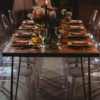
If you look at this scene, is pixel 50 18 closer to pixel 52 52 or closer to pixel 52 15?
pixel 52 15

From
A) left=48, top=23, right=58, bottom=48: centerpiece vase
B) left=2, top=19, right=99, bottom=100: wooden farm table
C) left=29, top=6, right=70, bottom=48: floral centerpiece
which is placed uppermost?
left=29, top=6, right=70, bottom=48: floral centerpiece

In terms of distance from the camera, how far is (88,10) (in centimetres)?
732

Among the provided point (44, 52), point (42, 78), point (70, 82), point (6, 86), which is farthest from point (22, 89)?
point (44, 52)

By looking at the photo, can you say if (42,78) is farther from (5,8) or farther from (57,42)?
(5,8)

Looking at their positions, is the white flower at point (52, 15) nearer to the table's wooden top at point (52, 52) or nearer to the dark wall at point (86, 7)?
the table's wooden top at point (52, 52)

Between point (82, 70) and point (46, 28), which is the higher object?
point (46, 28)

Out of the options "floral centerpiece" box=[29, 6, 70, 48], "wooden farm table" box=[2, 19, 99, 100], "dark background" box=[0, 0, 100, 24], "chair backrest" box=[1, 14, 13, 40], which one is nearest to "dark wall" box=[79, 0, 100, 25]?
"dark background" box=[0, 0, 100, 24]

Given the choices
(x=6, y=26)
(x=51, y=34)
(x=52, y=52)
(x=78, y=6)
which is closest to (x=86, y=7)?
(x=78, y=6)

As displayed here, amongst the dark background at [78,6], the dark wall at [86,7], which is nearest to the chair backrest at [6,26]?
the dark background at [78,6]

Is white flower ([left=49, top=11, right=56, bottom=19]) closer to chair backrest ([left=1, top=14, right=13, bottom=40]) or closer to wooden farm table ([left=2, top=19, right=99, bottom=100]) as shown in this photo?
wooden farm table ([left=2, top=19, right=99, bottom=100])

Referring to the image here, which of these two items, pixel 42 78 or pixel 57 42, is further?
pixel 42 78

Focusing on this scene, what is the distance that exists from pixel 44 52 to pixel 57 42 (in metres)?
0.42

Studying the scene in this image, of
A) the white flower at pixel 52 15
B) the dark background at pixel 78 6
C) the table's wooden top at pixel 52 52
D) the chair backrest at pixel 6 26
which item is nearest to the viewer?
the table's wooden top at pixel 52 52

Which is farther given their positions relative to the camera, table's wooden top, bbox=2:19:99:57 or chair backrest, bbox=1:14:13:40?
chair backrest, bbox=1:14:13:40
